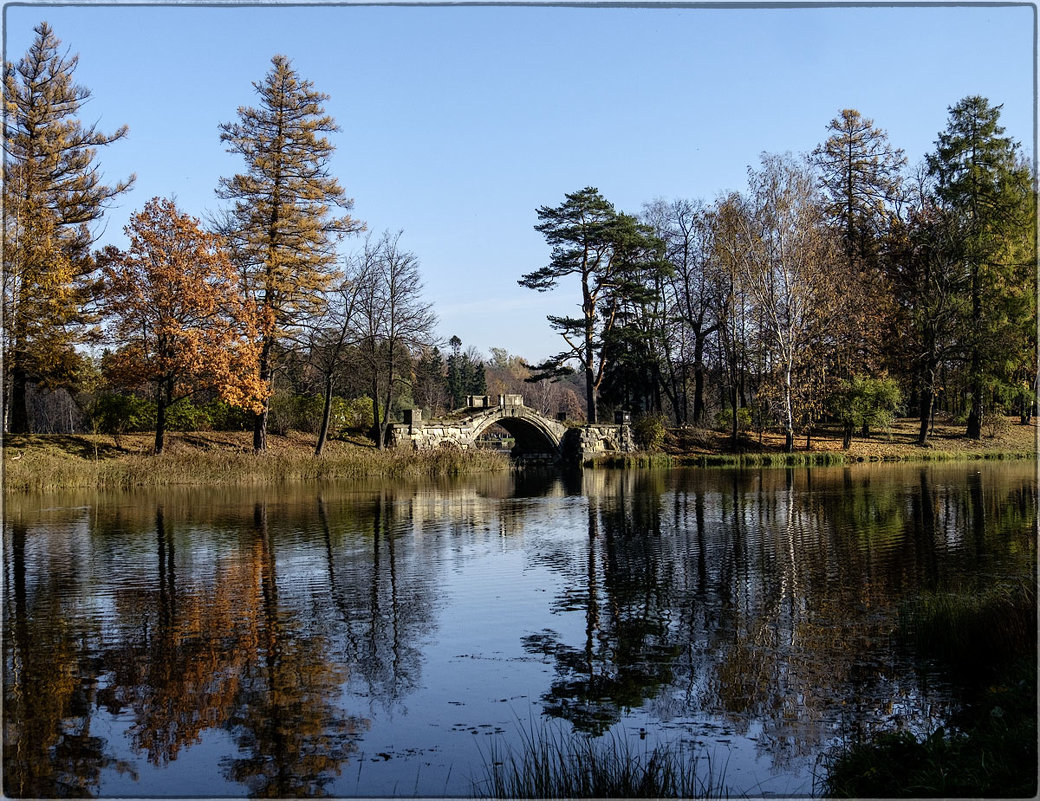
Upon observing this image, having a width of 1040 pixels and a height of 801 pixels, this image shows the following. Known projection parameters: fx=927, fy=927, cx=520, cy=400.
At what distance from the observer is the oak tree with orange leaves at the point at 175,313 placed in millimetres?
33219

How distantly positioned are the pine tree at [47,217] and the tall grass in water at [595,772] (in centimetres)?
2866

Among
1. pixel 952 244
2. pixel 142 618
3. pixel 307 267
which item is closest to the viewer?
pixel 142 618

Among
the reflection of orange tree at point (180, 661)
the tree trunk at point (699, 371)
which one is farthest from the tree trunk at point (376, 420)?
the reflection of orange tree at point (180, 661)

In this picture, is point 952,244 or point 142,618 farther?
point 952,244

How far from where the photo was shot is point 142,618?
10359 millimetres

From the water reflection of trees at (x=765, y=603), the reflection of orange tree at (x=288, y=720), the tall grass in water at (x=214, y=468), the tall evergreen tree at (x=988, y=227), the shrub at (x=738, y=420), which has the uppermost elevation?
the tall evergreen tree at (x=988, y=227)

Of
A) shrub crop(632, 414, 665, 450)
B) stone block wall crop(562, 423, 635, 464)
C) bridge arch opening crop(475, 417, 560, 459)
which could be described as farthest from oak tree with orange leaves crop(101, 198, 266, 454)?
shrub crop(632, 414, 665, 450)

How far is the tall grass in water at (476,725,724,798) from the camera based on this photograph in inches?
215

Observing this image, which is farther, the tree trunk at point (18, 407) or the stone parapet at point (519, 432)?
the stone parapet at point (519, 432)

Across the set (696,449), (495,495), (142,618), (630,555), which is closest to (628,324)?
(696,449)

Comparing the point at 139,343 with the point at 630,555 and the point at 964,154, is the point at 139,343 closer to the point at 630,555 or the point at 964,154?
the point at 630,555

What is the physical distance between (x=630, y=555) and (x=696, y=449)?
30.5 m

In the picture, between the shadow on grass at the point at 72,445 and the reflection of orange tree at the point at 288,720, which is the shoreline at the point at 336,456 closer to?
the shadow on grass at the point at 72,445

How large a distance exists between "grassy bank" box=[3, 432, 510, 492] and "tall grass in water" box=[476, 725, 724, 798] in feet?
78.3
